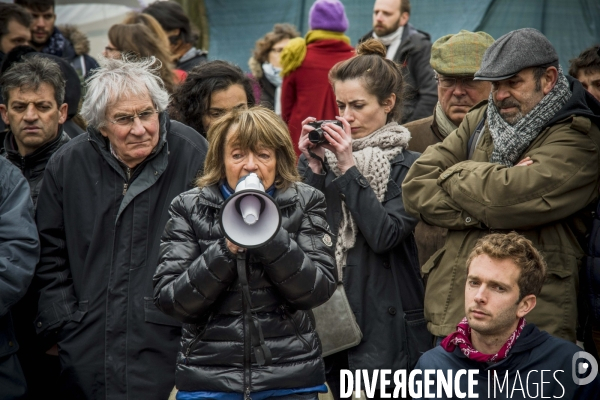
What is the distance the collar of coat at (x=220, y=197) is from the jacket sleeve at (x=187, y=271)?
91 millimetres

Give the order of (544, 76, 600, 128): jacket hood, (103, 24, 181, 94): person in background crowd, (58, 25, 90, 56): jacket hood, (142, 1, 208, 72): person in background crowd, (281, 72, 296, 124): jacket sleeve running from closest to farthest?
(544, 76, 600, 128): jacket hood, (103, 24, 181, 94): person in background crowd, (142, 1, 208, 72): person in background crowd, (281, 72, 296, 124): jacket sleeve, (58, 25, 90, 56): jacket hood

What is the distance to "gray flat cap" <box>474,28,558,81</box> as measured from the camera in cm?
439

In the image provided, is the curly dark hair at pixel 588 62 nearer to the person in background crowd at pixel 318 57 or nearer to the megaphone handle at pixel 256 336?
the person in background crowd at pixel 318 57

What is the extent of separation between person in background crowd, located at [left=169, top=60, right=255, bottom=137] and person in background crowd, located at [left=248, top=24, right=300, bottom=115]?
12.8ft

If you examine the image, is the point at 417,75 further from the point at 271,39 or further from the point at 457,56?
the point at 271,39

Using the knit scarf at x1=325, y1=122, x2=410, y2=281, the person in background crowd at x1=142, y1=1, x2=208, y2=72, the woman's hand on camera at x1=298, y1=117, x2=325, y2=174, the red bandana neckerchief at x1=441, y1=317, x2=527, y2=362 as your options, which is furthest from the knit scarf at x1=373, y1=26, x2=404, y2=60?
the red bandana neckerchief at x1=441, y1=317, x2=527, y2=362

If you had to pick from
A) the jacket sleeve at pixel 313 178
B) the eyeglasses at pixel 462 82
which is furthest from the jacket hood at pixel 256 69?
the jacket sleeve at pixel 313 178

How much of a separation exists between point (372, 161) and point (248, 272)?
1262 mm

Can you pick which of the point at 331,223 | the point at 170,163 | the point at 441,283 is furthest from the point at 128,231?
the point at 441,283

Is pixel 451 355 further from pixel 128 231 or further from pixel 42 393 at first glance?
pixel 42 393

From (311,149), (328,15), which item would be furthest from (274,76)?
(311,149)

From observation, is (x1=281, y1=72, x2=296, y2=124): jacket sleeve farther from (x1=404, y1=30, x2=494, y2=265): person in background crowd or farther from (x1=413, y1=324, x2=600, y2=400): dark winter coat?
(x1=413, y1=324, x2=600, y2=400): dark winter coat

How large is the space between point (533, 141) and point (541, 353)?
97 centimetres

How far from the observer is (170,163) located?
487cm
